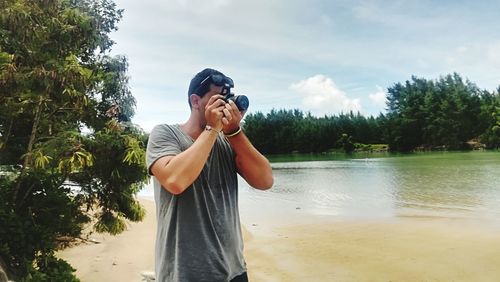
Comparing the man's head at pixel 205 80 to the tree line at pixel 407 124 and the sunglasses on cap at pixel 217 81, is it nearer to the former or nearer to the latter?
the sunglasses on cap at pixel 217 81

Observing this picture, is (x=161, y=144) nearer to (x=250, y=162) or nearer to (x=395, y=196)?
(x=250, y=162)

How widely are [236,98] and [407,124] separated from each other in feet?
195

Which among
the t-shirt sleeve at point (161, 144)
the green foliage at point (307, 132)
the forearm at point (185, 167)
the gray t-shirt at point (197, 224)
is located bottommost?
Answer: the gray t-shirt at point (197, 224)

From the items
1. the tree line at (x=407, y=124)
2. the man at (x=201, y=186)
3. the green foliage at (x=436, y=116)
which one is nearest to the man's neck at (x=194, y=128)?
the man at (x=201, y=186)

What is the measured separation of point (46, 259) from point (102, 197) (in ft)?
4.89

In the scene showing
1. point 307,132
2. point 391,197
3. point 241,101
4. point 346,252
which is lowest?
point 346,252

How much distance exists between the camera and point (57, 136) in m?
4.74

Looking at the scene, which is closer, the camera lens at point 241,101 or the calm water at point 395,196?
the camera lens at point 241,101

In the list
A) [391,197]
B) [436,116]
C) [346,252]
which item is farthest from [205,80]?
[436,116]

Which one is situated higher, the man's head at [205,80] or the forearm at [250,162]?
the man's head at [205,80]

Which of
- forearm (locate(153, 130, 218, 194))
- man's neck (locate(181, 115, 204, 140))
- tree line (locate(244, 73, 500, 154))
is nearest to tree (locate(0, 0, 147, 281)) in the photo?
man's neck (locate(181, 115, 204, 140))

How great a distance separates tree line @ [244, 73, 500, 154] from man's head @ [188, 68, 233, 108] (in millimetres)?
45524

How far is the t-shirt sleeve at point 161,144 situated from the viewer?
1413 mm

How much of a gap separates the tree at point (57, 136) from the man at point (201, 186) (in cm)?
329
